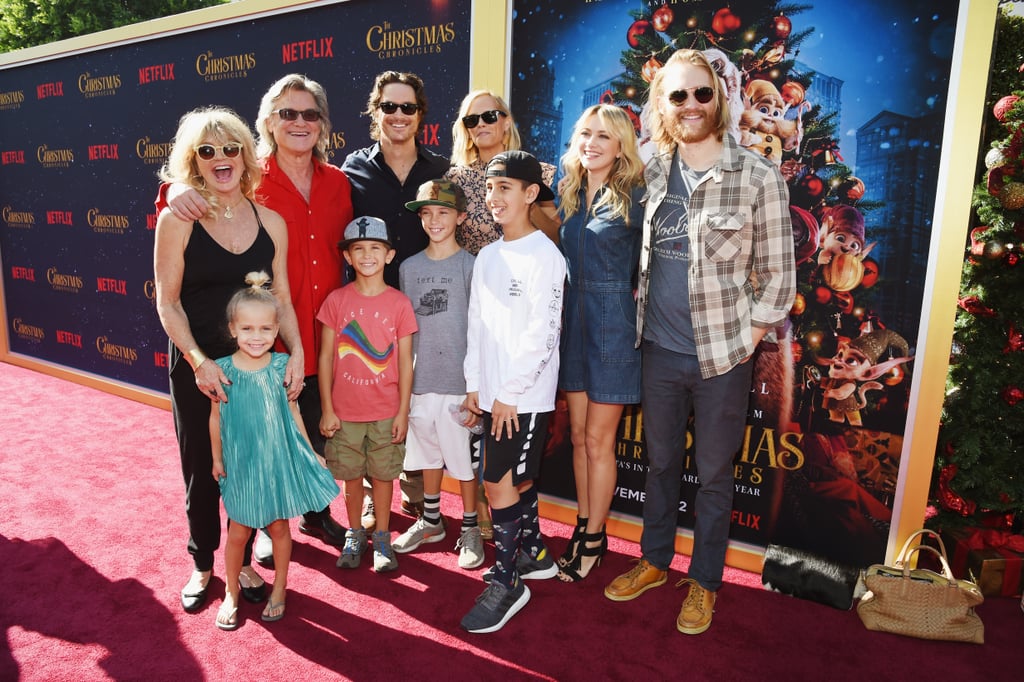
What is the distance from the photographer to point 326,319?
10.3ft

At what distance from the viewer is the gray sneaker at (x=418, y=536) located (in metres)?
3.50

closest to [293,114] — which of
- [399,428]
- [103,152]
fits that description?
[399,428]

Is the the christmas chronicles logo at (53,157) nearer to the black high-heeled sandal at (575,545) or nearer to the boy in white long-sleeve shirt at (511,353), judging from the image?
the boy in white long-sleeve shirt at (511,353)

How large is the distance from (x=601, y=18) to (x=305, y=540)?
10.9 feet

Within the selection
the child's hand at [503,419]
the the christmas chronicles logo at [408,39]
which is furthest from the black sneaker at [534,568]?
the the christmas chronicles logo at [408,39]

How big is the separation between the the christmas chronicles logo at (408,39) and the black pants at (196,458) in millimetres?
2537

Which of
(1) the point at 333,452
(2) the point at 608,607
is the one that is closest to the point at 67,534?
(1) the point at 333,452

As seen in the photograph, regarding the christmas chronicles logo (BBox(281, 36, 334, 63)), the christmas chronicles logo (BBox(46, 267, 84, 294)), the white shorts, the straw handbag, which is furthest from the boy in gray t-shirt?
the christmas chronicles logo (BBox(46, 267, 84, 294))

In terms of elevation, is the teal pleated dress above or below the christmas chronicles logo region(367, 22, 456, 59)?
below

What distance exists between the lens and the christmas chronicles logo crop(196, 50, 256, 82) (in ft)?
16.5

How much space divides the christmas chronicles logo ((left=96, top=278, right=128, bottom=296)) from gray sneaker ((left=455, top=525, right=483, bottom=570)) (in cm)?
455

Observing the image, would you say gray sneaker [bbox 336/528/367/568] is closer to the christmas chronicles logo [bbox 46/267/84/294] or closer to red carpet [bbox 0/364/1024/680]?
red carpet [bbox 0/364/1024/680]

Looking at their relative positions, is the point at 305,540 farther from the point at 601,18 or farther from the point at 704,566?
the point at 601,18

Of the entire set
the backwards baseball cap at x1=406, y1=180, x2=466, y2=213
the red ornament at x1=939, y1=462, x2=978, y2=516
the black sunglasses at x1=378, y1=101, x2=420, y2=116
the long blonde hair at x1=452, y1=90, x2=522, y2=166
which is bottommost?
the red ornament at x1=939, y1=462, x2=978, y2=516
